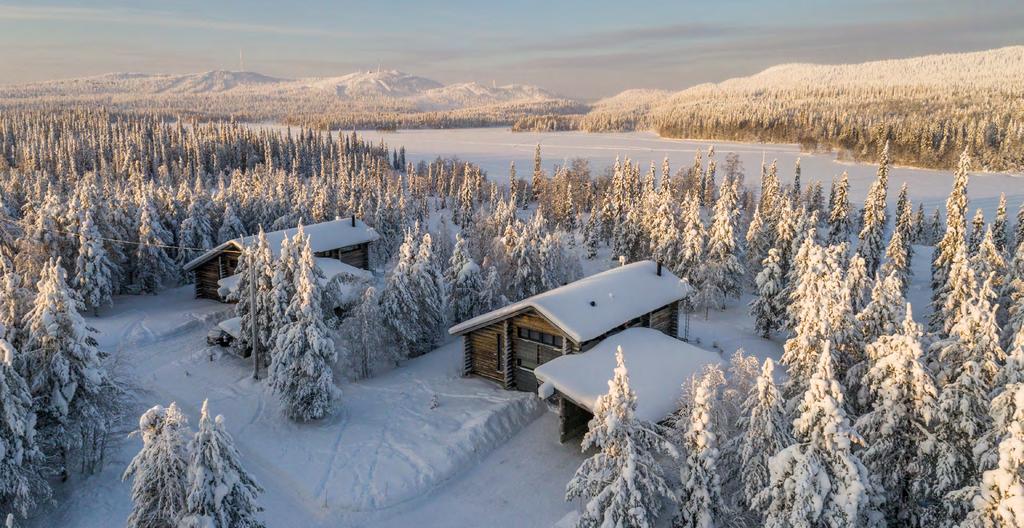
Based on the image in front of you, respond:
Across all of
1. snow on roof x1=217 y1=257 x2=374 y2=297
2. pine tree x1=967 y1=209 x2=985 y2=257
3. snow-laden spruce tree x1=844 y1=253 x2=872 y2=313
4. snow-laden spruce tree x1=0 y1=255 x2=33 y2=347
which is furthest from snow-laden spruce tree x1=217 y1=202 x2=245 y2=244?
pine tree x1=967 y1=209 x2=985 y2=257

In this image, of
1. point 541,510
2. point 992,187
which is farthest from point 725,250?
point 992,187

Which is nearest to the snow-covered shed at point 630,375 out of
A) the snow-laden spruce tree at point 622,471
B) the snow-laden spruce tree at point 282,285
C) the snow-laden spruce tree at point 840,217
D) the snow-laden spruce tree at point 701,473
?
the snow-laden spruce tree at point 622,471

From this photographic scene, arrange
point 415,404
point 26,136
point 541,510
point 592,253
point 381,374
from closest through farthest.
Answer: point 541,510 → point 415,404 → point 381,374 → point 592,253 → point 26,136

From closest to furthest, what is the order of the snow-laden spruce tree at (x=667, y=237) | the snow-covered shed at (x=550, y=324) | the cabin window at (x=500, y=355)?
Result: the snow-covered shed at (x=550, y=324) → the cabin window at (x=500, y=355) → the snow-laden spruce tree at (x=667, y=237)

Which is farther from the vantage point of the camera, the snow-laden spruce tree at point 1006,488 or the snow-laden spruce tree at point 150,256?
the snow-laden spruce tree at point 150,256

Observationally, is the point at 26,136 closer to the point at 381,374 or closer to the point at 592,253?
the point at 592,253

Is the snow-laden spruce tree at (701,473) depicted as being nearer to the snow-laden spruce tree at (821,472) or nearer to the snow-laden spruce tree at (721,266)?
the snow-laden spruce tree at (821,472)

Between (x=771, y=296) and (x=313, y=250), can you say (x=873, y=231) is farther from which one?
(x=313, y=250)
